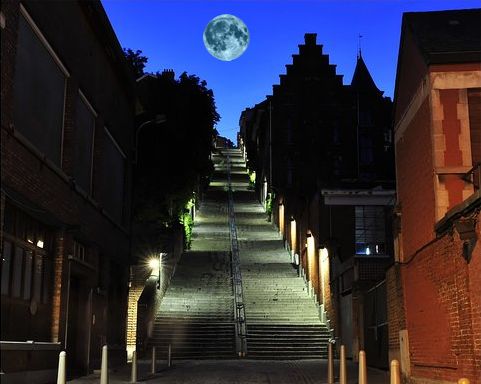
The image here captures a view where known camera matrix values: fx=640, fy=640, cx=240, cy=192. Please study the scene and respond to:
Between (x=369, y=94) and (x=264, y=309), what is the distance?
34884 mm

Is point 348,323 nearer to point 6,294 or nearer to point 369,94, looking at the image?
point 6,294

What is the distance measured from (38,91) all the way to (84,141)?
3.81m

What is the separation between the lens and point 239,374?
16391 mm

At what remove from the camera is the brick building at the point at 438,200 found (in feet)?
32.6

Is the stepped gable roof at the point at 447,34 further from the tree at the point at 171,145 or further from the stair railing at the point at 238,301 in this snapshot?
the tree at the point at 171,145

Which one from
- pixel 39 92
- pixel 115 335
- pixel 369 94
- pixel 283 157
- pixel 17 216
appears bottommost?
pixel 115 335

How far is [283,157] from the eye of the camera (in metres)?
58.6

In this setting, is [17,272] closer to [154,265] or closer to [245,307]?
[154,265]

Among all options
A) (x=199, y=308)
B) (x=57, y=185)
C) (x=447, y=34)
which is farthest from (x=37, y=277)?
(x=199, y=308)

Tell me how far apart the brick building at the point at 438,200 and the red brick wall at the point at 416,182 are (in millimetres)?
20

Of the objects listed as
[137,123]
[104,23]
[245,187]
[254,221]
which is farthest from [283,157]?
[104,23]

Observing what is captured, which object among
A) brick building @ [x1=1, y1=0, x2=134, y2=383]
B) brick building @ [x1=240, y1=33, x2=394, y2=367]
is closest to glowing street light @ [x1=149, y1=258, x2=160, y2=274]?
brick building @ [x1=1, y1=0, x2=134, y2=383]

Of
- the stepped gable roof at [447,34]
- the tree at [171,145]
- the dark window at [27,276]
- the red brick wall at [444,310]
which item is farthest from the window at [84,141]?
the tree at [171,145]

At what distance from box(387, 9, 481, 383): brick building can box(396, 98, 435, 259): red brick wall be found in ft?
0.07
